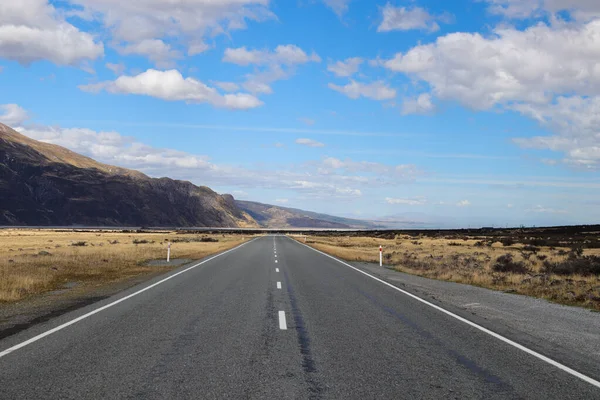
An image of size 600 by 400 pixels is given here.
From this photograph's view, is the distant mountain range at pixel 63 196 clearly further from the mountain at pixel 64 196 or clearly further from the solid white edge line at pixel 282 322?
the solid white edge line at pixel 282 322

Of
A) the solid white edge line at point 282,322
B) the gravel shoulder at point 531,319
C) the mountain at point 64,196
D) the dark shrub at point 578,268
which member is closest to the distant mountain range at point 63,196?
the mountain at point 64,196

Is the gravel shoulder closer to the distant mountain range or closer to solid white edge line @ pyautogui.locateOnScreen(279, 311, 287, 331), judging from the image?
solid white edge line @ pyautogui.locateOnScreen(279, 311, 287, 331)

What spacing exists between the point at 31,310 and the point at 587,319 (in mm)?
12393

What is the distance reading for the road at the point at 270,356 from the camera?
5.98 meters

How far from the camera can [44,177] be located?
17588 cm

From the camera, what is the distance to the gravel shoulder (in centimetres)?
841

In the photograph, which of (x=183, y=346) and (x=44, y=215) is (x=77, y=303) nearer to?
(x=183, y=346)

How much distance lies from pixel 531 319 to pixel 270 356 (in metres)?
6.69

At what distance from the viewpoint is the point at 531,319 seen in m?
11.5

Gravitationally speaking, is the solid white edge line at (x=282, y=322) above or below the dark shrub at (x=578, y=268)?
below

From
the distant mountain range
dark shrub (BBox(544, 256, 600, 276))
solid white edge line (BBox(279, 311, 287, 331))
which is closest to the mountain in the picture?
the distant mountain range

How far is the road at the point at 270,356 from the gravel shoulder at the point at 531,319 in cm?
61

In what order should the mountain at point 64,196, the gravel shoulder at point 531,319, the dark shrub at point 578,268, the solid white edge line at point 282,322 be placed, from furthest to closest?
1. the mountain at point 64,196
2. the dark shrub at point 578,268
3. the solid white edge line at point 282,322
4. the gravel shoulder at point 531,319

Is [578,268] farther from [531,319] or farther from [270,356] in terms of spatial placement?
[270,356]
